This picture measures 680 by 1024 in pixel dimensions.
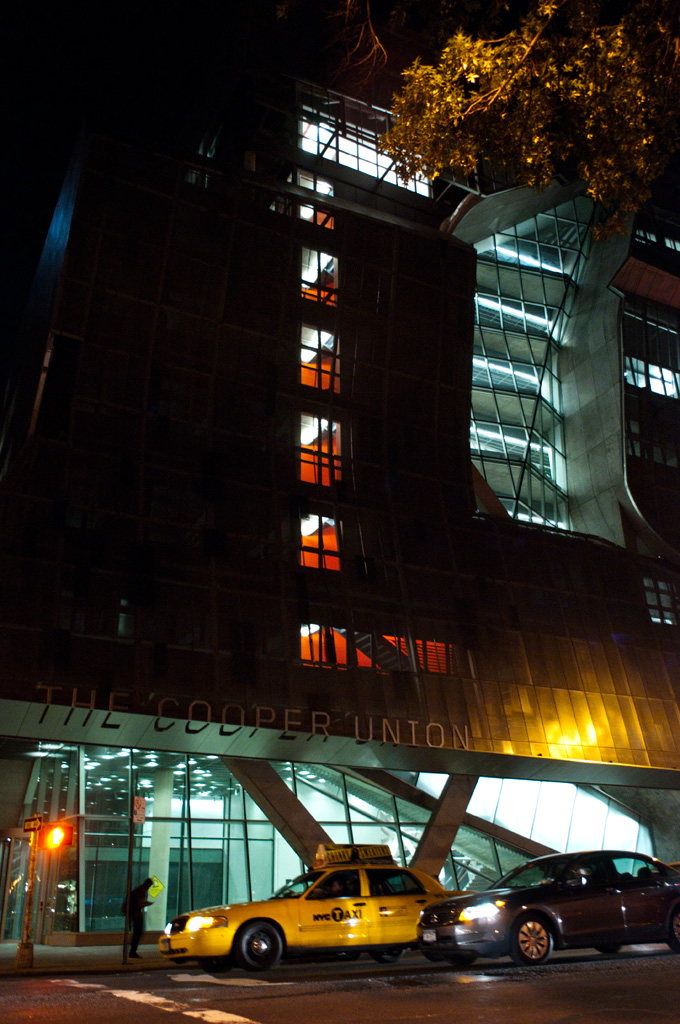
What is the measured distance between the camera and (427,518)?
2942 centimetres

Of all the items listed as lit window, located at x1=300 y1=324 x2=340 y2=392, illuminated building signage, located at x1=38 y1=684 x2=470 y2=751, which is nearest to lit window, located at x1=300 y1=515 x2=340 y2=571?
illuminated building signage, located at x1=38 y1=684 x2=470 y2=751

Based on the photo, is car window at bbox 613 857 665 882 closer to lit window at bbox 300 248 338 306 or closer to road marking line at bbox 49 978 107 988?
road marking line at bbox 49 978 107 988

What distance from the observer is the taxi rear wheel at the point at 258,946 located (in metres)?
12.9

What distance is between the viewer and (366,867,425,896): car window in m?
14.7

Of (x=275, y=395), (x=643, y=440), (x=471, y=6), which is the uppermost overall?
(x=643, y=440)

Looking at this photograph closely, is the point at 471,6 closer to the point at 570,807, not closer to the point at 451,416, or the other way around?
the point at 451,416

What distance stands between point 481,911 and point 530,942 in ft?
2.56

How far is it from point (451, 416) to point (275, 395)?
23.8 feet

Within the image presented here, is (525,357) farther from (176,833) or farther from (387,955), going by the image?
(387,955)

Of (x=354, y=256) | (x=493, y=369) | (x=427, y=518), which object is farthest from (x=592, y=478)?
(x=354, y=256)

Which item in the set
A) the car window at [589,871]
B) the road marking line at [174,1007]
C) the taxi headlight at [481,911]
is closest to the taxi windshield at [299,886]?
Answer: the taxi headlight at [481,911]

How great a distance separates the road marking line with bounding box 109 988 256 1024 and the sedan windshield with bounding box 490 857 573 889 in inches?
215

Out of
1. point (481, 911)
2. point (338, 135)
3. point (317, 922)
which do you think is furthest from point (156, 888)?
point (338, 135)

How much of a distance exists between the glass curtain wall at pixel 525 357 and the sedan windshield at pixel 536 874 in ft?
87.0
